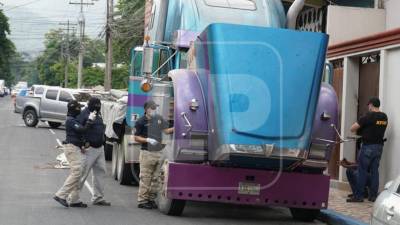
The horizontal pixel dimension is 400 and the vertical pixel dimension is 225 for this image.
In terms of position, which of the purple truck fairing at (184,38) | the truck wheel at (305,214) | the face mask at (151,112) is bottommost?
the truck wheel at (305,214)

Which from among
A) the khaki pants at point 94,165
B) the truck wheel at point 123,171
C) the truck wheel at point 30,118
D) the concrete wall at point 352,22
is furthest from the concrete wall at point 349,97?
the truck wheel at point 30,118

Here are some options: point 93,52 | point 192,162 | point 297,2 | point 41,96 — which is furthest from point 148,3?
point 93,52

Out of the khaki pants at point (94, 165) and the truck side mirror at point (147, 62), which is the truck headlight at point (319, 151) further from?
the khaki pants at point (94, 165)

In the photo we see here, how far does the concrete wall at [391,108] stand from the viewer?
12.4m

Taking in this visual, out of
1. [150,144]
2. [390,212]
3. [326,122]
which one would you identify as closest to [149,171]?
[150,144]

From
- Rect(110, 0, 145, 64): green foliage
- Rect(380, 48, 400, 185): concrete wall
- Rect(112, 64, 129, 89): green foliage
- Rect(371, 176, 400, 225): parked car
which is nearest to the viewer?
Rect(371, 176, 400, 225): parked car

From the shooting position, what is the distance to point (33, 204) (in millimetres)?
11430

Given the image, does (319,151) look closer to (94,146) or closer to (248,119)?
(248,119)

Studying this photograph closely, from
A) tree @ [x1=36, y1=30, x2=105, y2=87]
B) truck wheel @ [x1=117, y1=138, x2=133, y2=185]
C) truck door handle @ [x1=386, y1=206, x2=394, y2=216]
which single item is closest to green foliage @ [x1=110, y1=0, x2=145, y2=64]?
truck wheel @ [x1=117, y1=138, x2=133, y2=185]

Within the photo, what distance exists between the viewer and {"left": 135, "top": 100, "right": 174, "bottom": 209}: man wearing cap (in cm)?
1119

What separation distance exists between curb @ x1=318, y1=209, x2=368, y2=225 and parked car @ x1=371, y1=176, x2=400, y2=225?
3.48 metres

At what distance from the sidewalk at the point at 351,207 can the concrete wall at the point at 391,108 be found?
2.44ft

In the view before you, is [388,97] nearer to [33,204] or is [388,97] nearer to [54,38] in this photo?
[33,204]

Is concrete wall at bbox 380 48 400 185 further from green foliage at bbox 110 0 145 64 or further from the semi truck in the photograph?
green foliage at bbox 110 0 145 64
